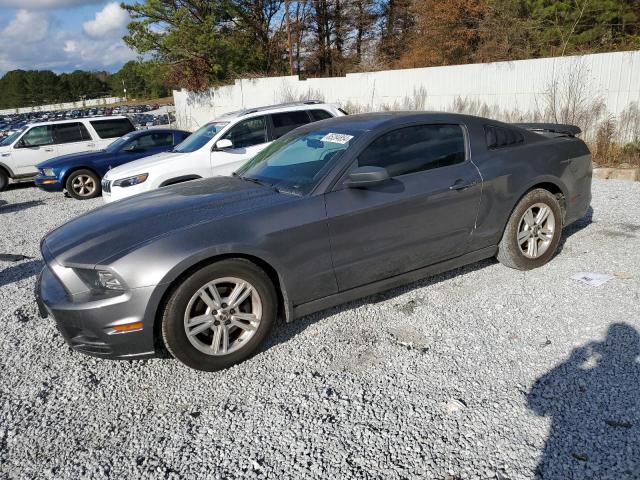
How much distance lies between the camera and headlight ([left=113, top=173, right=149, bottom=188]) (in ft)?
25.0

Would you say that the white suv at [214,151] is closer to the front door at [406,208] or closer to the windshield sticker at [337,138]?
the windshield sticker at [337,138]

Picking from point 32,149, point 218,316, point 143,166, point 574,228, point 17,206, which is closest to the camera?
point 218,316

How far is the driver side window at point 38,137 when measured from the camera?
12742mm

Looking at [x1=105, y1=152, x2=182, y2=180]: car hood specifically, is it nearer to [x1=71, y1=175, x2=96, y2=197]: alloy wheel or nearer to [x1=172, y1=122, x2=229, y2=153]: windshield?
[x1=172, y1=122, x2=229, y2=153]: windshield

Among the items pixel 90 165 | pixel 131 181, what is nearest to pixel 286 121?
pixel 131 181

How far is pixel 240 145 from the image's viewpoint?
8.13 metres

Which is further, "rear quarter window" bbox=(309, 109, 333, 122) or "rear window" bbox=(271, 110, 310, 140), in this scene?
"rear quarter window" bbox=(309, 109, 333, 122)

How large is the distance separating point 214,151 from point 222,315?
5.13 m

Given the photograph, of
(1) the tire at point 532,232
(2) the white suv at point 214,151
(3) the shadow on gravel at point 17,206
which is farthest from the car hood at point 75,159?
(1) the tire at point 532,232

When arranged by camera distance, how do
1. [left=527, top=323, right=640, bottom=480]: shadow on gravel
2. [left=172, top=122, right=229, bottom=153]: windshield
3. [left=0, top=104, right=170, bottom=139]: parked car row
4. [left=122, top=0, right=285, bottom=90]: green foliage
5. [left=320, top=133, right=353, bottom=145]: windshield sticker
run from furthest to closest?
1. [left=0, top=104, right=170, bottom=139]: parked car row
2. [left=122, top=0, right=285, bottom=90]: green foliage
3. [left=172, top=122, right=229, bottom=153]: windshield
4. [left=320, top=133, right=353, bottom=145]: windshield sticker
5. [left=527, top=323, right=640, bottom=480]: shadow on gravel

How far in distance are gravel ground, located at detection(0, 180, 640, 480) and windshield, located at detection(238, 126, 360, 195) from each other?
1.16 metres

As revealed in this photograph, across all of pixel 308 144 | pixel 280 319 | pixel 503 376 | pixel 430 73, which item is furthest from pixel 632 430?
pixel 430 73

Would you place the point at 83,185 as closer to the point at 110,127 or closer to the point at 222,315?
the point at 110,127

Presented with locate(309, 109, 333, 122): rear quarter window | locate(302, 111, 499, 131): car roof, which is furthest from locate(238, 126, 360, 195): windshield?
locate(309, 109, 333, 122): rear quarter window
